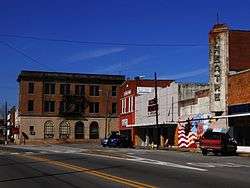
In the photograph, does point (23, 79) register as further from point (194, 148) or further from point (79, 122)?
point (194, 148)

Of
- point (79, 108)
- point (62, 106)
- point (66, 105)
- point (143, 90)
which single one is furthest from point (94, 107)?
point (143, 90)

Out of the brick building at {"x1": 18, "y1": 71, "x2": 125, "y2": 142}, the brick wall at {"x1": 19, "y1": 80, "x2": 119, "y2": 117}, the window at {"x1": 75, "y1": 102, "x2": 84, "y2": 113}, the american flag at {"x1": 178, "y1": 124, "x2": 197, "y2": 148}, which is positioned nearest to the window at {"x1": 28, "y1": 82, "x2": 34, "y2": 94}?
the brick building at {"x1": 18, "y1": 71, "x2": 125, "y2": 142}

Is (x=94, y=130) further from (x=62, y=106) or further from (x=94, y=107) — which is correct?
(x=62, y=106)

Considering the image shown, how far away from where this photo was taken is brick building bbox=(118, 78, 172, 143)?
81.1 meters

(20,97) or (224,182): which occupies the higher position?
(20,97)

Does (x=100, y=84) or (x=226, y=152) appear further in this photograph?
(x=100, y=84)

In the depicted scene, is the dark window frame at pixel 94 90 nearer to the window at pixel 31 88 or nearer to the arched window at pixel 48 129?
the arched window at pixel 48 129

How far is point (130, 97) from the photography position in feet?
271

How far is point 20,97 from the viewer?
355 ft

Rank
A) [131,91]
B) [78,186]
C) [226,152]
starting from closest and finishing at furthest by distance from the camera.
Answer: [78,186]
[226,152]
[131,91]

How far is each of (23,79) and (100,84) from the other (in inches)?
575

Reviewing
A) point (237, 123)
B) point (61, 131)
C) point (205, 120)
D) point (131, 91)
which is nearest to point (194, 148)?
point (205, 120)

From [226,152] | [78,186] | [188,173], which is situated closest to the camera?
[78,186]

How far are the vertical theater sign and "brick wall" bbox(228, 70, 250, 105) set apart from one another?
1.03m
